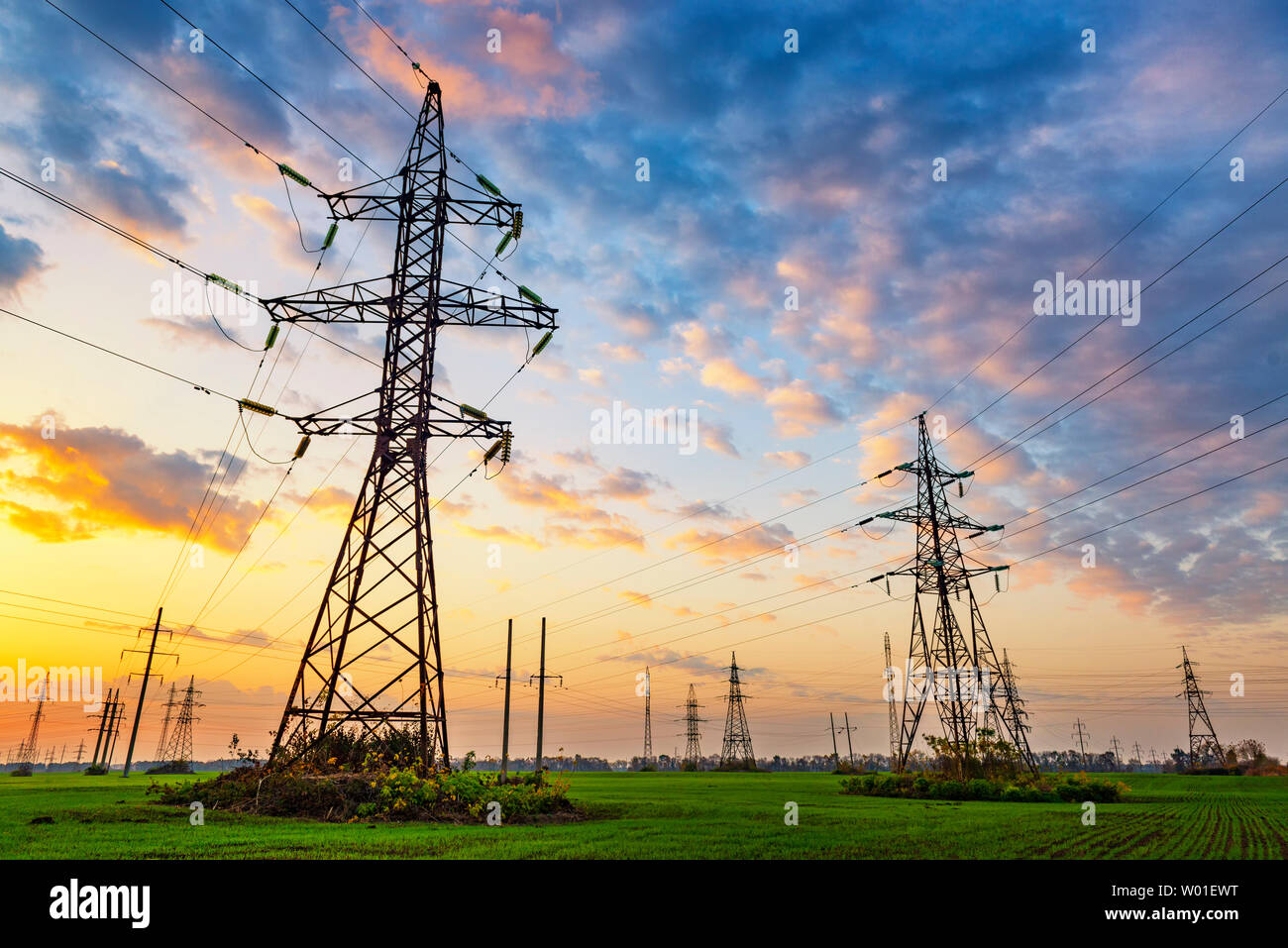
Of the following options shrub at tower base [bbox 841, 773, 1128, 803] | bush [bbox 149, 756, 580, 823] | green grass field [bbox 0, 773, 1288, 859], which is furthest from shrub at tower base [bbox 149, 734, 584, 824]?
shrub at tower base [bbox 841, 773, 1128, 803]

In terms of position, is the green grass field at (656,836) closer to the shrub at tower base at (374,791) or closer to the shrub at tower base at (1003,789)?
the shrub at tower base at (374,791)

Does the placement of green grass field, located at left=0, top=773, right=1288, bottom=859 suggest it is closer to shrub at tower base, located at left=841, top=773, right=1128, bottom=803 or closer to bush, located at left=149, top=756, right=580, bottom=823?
bush, located at left=149, top=756, right=580, bottom=823

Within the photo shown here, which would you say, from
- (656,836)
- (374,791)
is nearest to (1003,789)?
(656,836)

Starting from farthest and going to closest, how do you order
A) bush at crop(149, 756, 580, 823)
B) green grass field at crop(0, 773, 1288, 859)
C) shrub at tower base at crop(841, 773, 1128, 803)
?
shrub at tower base at crop(841, 773, 1128, 803) < bush at crop(149, 756, 580, 823) < green grass field at crop(0, 773, 1288, 859)

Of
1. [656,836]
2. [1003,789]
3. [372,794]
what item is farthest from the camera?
[1003,789]

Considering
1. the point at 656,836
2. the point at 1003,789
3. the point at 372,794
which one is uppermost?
the point at 372,794

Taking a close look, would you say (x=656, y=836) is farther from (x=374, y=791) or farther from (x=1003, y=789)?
(x=1003, y=789)

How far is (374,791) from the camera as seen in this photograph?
1856 centimetres

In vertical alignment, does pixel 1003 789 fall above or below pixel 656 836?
below

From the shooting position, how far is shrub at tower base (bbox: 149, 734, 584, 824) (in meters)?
18.1
